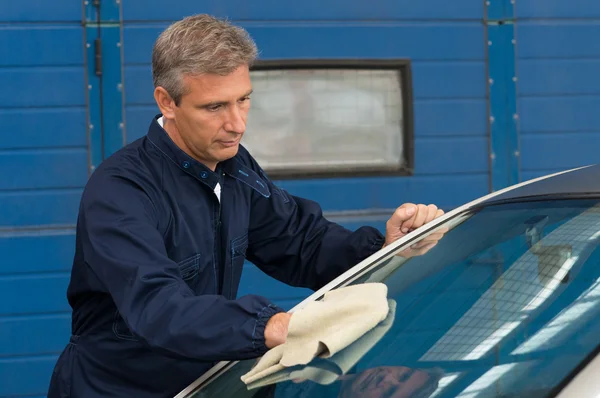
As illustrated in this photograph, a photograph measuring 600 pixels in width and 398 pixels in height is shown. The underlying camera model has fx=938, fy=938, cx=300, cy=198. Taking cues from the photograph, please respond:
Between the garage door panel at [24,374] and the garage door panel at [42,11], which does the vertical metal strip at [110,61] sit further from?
the garage door panel at [24,374]

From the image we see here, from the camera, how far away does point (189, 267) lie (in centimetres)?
213

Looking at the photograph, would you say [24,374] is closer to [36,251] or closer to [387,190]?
[36,251]

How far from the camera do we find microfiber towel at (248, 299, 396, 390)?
5.60 ft

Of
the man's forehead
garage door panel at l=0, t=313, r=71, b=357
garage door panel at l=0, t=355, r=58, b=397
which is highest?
the man's forehead

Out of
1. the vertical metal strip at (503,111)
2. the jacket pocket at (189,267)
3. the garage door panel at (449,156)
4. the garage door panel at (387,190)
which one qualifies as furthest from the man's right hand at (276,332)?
the vertical metal strip at (503,111)

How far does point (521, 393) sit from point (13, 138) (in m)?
3.37

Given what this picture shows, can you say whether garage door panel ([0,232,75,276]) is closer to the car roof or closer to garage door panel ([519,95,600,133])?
garage door panel ([519,95,600,133])

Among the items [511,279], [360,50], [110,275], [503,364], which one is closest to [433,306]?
[511,279]

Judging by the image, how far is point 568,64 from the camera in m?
4.73

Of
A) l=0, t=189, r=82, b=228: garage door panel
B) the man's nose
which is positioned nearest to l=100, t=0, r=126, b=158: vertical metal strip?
l=0, t=189, r=82, b=228: garage door panel

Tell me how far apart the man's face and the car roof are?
0.62m

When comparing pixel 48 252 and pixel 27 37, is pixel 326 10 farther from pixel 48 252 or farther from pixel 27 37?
pixel 48 252

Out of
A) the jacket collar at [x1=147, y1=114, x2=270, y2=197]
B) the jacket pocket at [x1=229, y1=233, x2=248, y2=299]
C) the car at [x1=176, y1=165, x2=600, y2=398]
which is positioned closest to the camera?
the car at [x1=176, y1=165, x2=600, y2=398]

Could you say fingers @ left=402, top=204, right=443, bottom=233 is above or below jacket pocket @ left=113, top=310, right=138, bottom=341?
above
